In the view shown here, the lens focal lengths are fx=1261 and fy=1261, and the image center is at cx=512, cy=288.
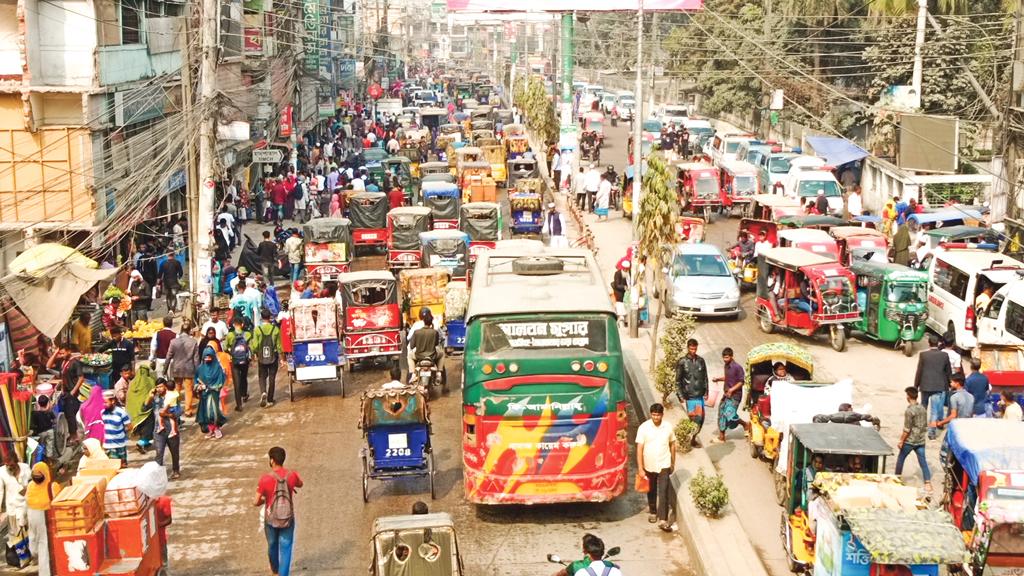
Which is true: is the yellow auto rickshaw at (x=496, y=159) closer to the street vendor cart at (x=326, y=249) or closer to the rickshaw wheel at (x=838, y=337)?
the street vendor cart at (x=326, y=249)

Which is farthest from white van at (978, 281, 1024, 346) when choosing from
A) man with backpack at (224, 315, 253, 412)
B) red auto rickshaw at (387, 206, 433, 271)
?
red auto rickshaw at (387, 206, 433, 271)

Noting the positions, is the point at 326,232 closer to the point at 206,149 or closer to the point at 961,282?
the point at 206,149

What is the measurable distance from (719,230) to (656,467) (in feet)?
88.2

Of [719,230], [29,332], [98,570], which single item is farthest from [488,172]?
[98,570]

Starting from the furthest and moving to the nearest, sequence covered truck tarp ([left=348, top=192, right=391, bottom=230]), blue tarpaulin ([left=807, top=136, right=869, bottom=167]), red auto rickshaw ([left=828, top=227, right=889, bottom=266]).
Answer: blue tarpaulin ([left=807, top=136, right=869, bottom=167]), covered truck tarp ([left=348, top=192, right=391, bottom=230]), red auto rickshaw ([left=828, top=227, right=889, bottom=266])

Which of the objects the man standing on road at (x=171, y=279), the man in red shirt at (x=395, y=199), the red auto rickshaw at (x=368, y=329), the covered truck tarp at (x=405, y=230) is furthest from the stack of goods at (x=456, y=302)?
the man in red shirt at (x=395, y=199)

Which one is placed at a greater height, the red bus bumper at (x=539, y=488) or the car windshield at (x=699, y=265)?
the car windshield at (x=699, y=265)

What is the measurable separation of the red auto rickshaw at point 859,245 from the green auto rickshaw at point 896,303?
3418 millimetres

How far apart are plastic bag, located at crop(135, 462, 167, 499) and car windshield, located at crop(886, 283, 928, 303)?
52.5 ft

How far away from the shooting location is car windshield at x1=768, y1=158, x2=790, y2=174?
45.6m

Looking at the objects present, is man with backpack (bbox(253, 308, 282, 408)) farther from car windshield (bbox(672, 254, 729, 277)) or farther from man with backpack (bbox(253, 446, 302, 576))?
car windshield (bbox(672, 254, 729, 277))

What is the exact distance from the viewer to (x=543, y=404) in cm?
1490

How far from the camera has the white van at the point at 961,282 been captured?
23422 mm

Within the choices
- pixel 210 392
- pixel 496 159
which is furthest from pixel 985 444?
pixel 496 159
